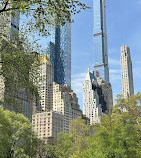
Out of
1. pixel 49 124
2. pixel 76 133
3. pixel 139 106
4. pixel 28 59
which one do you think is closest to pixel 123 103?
pixel 139 106

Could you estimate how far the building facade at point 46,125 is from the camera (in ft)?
550

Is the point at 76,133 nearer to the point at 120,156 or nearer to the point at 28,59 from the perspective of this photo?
the point at 120,156

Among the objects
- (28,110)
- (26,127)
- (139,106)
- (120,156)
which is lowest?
(120,156)

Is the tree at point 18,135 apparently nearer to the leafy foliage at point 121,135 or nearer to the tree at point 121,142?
the leafy foliage at point 121,135

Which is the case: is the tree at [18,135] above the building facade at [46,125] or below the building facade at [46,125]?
below

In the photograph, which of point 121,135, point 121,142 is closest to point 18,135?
point 121,135

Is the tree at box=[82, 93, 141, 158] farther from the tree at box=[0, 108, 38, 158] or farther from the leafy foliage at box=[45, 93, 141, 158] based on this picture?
the tree at box=[0, 108, 38, 158]

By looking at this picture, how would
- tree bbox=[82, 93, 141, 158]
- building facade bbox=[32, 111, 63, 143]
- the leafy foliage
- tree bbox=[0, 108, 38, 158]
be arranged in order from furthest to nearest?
building facade bbox=[32, 111, 63, 143] → tree bbox=[0, 108, 38, 158] → the leafy foliage → tree bbox=[82, 93, 141, 158]

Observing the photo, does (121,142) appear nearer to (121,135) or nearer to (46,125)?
(121,135)

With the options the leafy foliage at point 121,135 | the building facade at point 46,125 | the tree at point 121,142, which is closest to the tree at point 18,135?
the leafy foliage at point 121,135

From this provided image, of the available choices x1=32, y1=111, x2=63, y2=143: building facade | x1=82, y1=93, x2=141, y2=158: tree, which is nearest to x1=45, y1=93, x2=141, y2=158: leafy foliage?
x1=82, y1=93, x2=141, y2=158: tree

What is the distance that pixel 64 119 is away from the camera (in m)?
191

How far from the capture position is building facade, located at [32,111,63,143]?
167750 mm

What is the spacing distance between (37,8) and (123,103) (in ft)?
125
